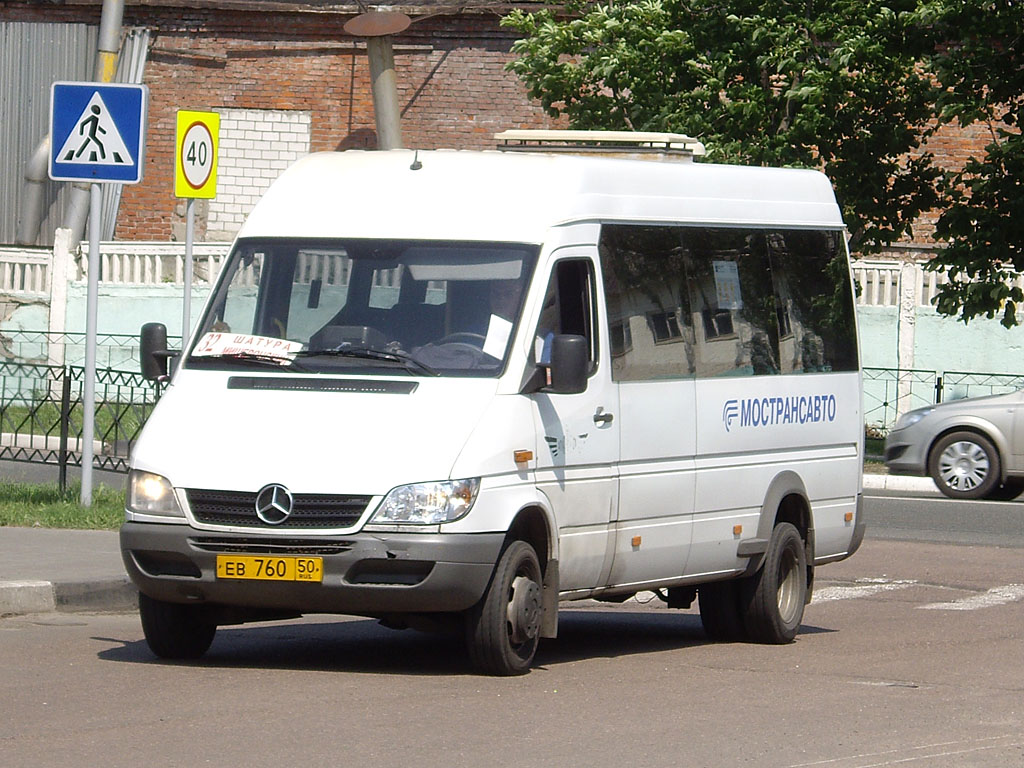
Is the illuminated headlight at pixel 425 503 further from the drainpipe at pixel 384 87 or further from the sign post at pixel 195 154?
the drainpipe at pixel 384 87

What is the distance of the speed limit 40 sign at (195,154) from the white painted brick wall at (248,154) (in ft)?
60.9

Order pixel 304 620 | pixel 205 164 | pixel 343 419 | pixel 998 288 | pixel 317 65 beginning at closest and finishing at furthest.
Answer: pixel 343 419
pixel 304 620
pixel 205 164
pixel 998 288
pixel 317 65

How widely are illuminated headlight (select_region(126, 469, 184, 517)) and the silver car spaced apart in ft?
43.7

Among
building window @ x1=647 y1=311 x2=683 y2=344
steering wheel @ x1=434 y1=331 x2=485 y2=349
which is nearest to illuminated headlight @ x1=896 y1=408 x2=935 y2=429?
building window @ x1=647 y1=311 x2=683 y2=344

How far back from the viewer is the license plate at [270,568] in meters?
8.71

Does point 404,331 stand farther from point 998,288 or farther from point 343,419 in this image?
point 998,288

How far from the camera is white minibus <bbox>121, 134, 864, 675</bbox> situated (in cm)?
875

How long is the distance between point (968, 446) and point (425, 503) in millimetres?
13327

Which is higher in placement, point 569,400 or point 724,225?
point 724,225

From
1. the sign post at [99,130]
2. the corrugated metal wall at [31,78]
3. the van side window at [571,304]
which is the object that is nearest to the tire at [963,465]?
the sign post at [99,130]

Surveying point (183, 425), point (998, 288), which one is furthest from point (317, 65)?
point (183, 425)

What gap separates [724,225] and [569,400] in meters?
2.06

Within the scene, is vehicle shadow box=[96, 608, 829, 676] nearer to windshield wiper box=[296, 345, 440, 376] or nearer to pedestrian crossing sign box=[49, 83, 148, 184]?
windshield wiper box=[296, 345, 440, 376]

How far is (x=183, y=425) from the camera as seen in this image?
9094mm
